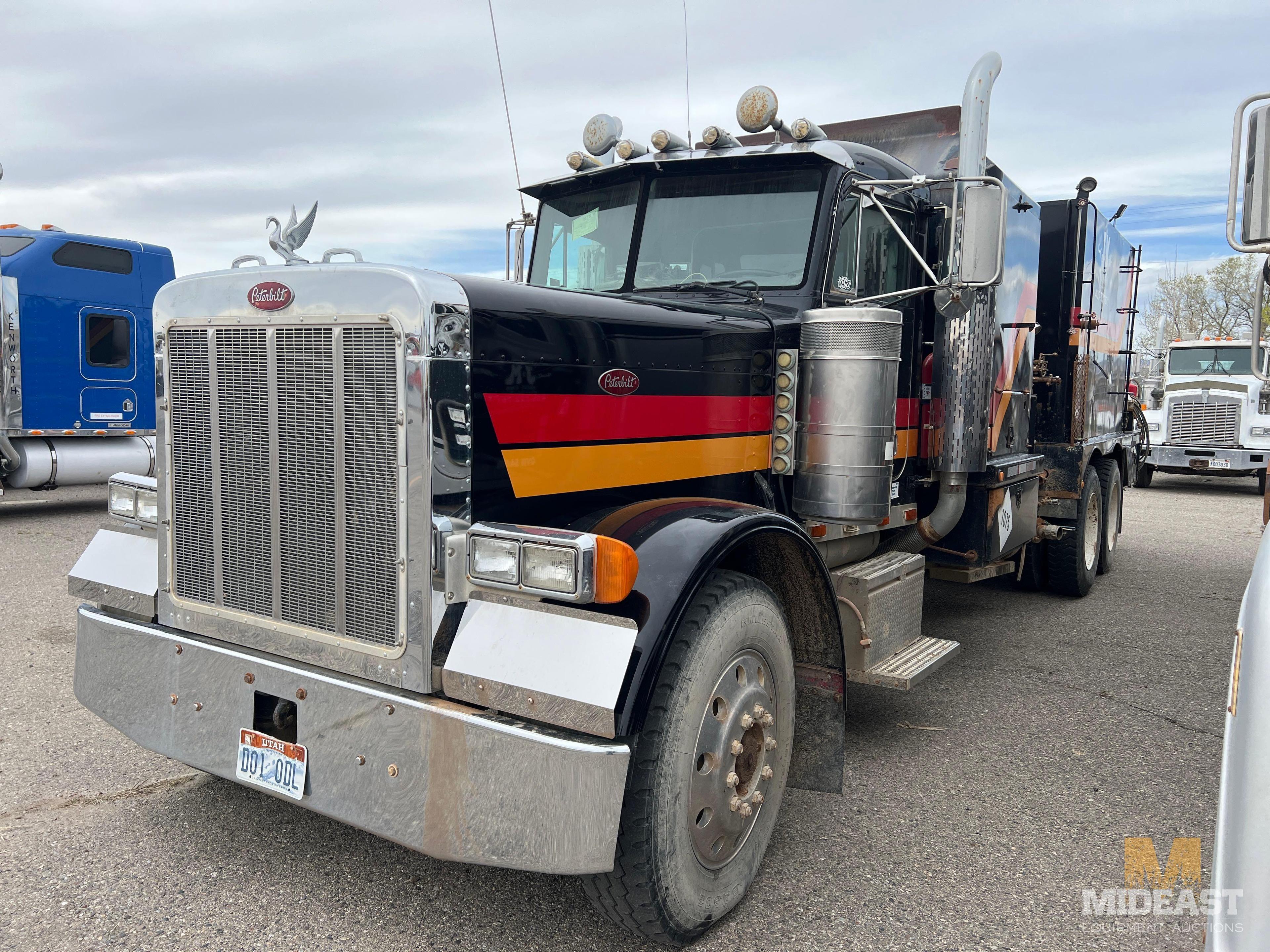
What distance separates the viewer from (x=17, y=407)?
10.4 meters

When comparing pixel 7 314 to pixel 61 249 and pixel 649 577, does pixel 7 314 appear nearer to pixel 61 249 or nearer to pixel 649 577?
pixel 61 249

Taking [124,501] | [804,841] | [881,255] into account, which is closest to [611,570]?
[804,841]

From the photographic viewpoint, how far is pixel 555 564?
227 cm

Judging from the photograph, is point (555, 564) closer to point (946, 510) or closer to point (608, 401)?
point (608, 401)

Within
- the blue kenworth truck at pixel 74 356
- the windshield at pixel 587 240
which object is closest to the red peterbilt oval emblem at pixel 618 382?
the windshield at pixel 587 240

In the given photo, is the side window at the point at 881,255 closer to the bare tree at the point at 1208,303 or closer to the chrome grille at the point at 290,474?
the chrome grille at the point at 290,474

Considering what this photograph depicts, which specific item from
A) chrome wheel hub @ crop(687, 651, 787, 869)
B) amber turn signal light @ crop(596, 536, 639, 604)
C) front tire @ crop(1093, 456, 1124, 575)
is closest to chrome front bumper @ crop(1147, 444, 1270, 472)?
front tire @ crop(1093, 456, 1124, 575)

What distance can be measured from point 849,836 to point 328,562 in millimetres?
2019

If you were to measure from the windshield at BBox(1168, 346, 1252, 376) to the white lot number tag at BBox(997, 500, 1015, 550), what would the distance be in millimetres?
13252

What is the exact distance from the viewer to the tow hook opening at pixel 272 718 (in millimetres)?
2689

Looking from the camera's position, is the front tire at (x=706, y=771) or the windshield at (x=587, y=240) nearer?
the front tire at (x=706, y=771)

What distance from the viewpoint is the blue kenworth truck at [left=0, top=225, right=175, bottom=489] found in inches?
410

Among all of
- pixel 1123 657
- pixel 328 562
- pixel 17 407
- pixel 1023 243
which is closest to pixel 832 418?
pixel 328 562
